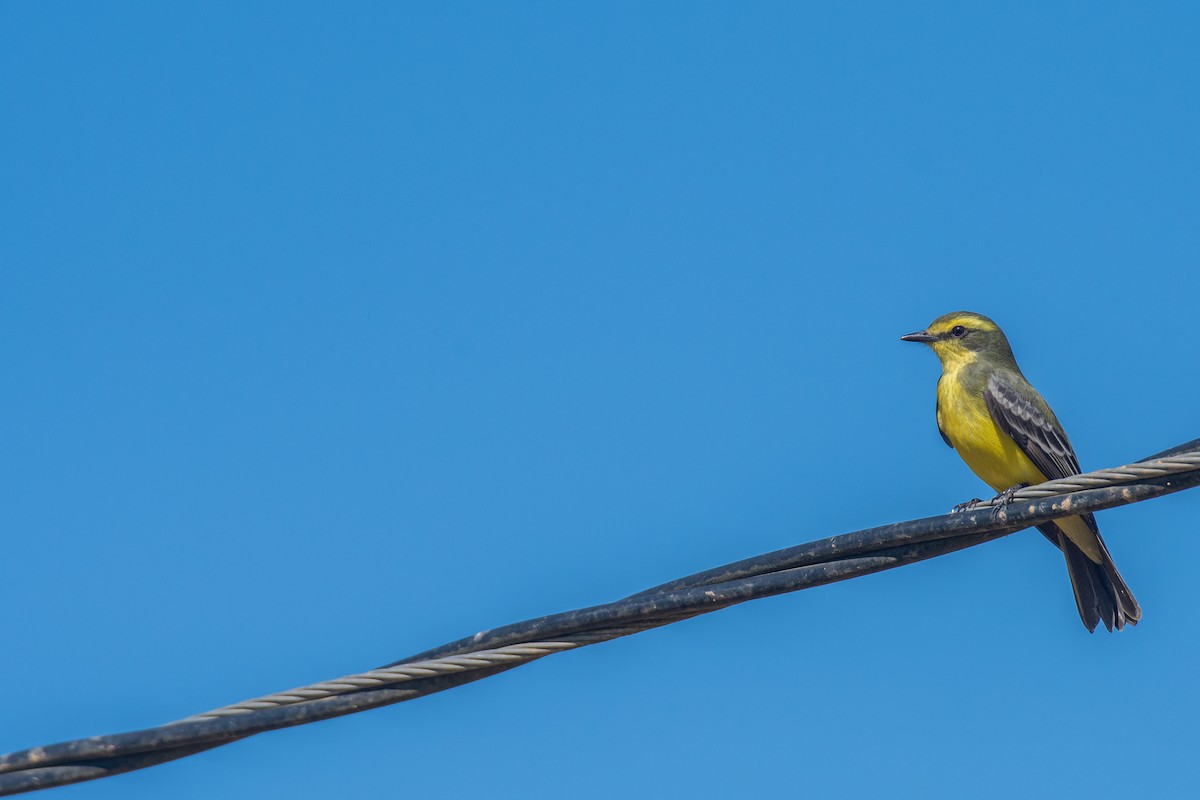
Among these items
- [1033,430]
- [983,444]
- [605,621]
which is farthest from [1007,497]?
[983,444]

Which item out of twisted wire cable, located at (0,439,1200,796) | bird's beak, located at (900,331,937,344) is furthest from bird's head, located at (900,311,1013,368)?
twisted wire cable, located at (0,439,1200,796)

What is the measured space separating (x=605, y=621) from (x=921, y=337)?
658 centimetres

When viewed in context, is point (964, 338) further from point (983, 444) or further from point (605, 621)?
point (605, 621)

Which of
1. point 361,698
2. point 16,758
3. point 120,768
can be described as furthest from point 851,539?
point 16,758

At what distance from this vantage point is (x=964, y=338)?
10578 millimetres

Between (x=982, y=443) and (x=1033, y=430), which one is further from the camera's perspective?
(x=982, y=443)

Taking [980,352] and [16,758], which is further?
[980,352]

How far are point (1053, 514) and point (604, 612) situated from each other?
167 centimetres

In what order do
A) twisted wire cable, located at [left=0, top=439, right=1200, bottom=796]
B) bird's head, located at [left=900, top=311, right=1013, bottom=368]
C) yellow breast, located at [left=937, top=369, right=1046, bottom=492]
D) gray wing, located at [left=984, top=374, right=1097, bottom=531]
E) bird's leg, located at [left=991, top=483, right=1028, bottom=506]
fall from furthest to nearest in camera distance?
bird's head, located at [left=900, top=311, right=1013, bottom=368] < yellow breast, located at [left=937, top=369, right=1046, bottom=492] < gray wing, located at [left=984, top=374, right=1097, bottom=531] < bird's leg, located at [left=991, top=483, right=1028, bottom=506] < twisted wire cable, located at [left=0, top=439, right=1200, bottom=796]

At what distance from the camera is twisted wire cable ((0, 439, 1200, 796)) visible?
4562 mm

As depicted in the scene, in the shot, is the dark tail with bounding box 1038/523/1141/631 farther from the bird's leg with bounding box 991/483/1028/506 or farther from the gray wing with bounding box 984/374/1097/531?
the bird's leg with bounding box 991/483/1028/506

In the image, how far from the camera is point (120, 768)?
466cm

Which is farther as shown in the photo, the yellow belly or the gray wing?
the yellow belly

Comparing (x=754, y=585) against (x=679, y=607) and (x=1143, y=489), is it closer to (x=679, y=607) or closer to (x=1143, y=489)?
(x=679, y=607)
